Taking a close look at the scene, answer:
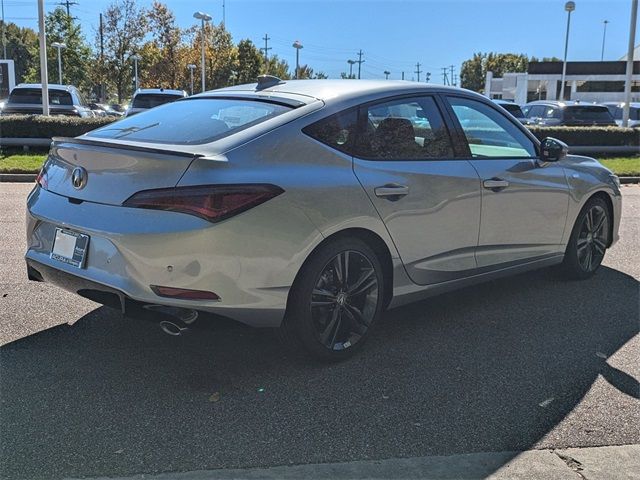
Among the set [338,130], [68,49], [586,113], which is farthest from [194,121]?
[68,49]

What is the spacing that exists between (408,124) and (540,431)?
205cm

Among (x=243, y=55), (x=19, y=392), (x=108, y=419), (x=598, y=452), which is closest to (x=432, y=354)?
(x=598, y=452)

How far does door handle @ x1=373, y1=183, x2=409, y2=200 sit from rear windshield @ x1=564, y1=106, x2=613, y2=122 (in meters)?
17.5

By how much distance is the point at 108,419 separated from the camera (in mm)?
3064

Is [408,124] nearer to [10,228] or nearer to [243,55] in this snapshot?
[10,228]

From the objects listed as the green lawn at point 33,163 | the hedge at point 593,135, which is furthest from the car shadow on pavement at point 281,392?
the hedge at point 593,135

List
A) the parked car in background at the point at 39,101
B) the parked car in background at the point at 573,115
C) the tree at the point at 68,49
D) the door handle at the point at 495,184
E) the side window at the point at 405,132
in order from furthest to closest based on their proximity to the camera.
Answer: the tree at the point at 68,49 < the parked car in background at the point at 573,115 < the parked car in background at the point at 39,101 < the door handle at the point at 495,184 < the side window at the point at 405,132

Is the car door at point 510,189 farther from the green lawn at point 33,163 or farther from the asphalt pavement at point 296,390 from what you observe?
the green lawn at point 33,163

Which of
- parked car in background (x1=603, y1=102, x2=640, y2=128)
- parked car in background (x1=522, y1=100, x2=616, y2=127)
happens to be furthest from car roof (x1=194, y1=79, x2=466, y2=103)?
parked car in background (x1=603, y1=102, x2=640, y2=128)

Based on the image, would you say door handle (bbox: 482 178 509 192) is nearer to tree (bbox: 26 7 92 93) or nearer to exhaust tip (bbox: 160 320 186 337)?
exhaust tip (bbox: 160 320 186 337)

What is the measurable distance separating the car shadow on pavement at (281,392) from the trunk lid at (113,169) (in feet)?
2.69

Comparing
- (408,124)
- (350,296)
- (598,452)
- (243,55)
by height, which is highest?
(243,55)

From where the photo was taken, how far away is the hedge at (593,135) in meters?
17.2

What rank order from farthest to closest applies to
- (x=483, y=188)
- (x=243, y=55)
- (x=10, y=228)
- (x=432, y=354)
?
(x=243, y=55) < (x=10, y=228) < (x=483, y=188) < (x=432, y=354)
